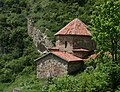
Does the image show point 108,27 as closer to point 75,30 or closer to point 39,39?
point 75,30

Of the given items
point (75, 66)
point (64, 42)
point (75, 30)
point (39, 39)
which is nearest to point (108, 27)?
point (75, 66)

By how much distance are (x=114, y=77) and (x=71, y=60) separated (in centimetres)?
1456

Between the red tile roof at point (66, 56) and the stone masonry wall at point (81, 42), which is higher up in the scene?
the stone masonry wall at point (81, 42)

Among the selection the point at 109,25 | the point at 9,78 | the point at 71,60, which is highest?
the point at 109,25

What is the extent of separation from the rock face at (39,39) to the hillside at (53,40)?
554 mm

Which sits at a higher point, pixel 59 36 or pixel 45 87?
pixel 59 36

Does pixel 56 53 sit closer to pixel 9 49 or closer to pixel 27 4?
pixel 9 49

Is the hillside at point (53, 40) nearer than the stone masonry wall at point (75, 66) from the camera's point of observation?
Yes

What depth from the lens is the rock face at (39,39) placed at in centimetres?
5120

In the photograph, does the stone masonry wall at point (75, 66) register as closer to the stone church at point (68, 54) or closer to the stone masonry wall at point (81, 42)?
the stone church at point (68, 54)

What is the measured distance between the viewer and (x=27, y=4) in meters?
66.0

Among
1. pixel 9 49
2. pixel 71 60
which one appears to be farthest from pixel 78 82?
pixel 9 49

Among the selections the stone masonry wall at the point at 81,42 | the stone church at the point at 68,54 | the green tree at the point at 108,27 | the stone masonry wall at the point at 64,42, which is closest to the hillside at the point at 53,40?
the green tree at the point at 108,27

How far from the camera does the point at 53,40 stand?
1991 inches
